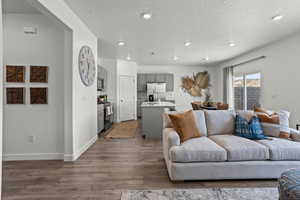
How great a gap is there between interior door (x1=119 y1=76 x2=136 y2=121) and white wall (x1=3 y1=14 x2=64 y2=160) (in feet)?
14.0

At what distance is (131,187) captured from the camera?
85.5 inches

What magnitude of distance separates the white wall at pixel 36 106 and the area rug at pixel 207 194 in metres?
1.89

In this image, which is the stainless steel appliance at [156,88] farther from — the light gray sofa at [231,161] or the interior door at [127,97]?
the light gray sofa at [231,161]

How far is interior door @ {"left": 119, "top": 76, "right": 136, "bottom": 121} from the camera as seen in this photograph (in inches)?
291

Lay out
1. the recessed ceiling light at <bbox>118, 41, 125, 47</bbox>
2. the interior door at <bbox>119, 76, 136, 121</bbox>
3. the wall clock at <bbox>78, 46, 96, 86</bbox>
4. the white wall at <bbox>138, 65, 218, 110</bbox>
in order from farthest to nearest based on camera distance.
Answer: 1. the white wall at <bbox>138, 65, 218, 110</bbox>
2. the interior door at <bbox>119, 76, 136, 121</bbox>
3. the recessed ceiling light at <bbox>118, 41, 125, 47</bbox>
4. the wall clock at <bbox>78, 46, 96, 86</bbox>

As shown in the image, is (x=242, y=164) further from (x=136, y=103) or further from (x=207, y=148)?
(x=136, y=103)

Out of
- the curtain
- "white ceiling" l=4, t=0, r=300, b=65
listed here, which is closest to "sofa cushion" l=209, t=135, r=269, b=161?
"white ceiling" l=4, t=0, r=300, b=65

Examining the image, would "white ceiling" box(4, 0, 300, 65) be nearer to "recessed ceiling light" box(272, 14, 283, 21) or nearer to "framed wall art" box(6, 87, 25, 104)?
"recessed ceiling light" box(272, 14, 283, 21)

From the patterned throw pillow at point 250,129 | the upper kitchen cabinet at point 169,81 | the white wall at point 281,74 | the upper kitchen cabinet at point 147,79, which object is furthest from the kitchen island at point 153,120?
the upper kitchen cabinet at point 169,81

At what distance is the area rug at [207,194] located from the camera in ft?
6.30

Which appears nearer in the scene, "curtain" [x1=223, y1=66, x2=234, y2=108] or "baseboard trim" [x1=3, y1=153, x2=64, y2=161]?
"baseboard trim" [x1=3, y1=153, x2=64, y2=161]

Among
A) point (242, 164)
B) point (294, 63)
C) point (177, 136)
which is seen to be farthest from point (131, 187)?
point (294, 63)

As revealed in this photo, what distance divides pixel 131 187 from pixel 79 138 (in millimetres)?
1645

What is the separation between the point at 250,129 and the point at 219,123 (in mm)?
472
